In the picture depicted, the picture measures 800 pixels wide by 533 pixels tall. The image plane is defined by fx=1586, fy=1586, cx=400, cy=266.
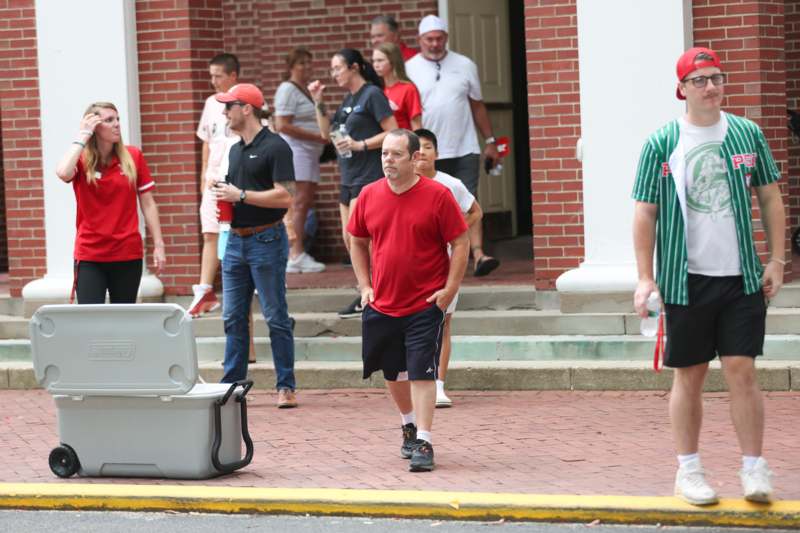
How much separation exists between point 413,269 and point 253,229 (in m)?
2.25

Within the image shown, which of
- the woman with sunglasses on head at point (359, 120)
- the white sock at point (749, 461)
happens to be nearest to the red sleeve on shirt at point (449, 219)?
the white sock at point (749, 461)

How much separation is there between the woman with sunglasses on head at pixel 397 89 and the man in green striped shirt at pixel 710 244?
15.4 ft

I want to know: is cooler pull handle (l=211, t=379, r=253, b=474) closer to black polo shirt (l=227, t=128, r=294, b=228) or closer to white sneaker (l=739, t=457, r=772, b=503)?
black polo shirt (l=227, t=128, r=294, b=228)

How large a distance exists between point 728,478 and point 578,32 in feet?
15.0

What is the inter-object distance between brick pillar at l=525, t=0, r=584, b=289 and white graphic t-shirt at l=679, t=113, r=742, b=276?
4.59 m

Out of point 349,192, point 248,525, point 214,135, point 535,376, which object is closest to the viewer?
point 248,525

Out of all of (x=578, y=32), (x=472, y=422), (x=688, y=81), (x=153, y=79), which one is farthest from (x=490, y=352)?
(x=688, y=81)

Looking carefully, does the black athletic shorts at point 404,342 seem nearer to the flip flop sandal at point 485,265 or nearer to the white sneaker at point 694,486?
the white sneaker at point 694,486

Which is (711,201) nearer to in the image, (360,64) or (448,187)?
(448,187)

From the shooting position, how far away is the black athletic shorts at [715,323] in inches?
268

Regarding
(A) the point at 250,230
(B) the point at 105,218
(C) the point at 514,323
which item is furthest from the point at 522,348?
(B) the point at 105,218

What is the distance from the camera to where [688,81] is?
6.80m

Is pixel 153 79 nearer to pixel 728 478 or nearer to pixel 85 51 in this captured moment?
pixel 85 51

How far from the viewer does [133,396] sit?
7.94 metres
